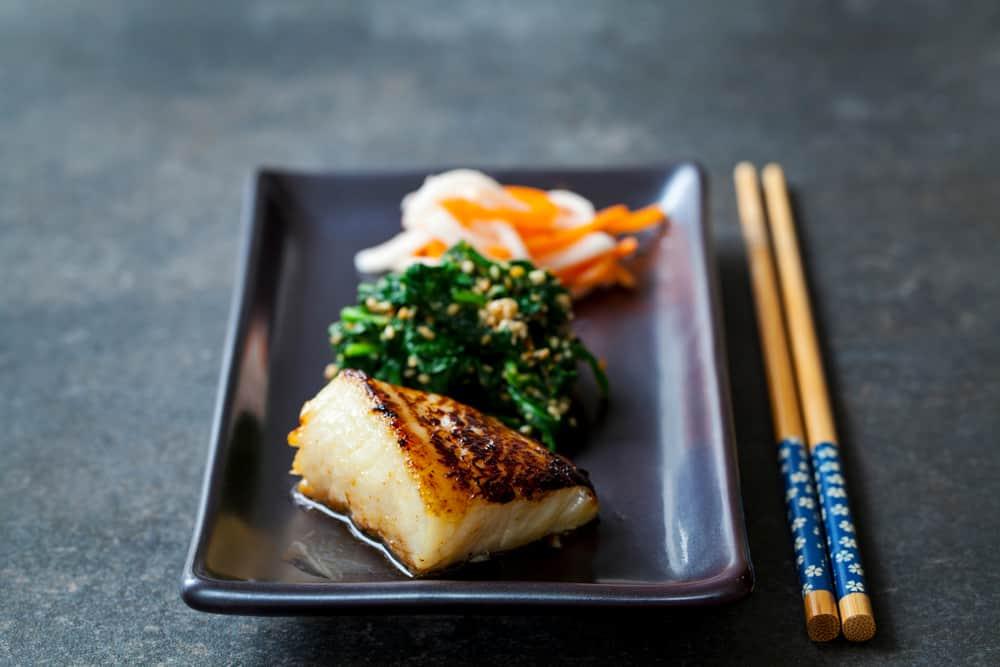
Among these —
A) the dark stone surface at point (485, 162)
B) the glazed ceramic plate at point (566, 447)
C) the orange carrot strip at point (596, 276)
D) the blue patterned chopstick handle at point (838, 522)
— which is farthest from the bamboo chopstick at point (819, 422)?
the orange carrot strip at point (596, 276)

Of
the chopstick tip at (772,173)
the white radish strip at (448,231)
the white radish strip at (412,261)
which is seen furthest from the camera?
the chopstick tip at (772,173)

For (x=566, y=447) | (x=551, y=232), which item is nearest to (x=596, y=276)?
(x=551, y=232)

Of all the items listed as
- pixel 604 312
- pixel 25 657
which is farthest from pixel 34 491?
pixel 604 312

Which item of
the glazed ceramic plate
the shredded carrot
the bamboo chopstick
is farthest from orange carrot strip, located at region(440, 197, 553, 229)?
the bamboo chopstick

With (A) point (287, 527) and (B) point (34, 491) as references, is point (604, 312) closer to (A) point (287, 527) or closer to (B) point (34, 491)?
(A) point (287, 527)

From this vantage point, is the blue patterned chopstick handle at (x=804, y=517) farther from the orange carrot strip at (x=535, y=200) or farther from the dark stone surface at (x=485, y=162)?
the orange carrot strip at (x=535, y=200)

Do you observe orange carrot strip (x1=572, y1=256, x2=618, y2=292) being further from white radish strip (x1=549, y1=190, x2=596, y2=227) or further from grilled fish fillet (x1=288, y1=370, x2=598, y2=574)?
grilled fish fillet (x1=288, y1=370, x2=598, y2=574)
